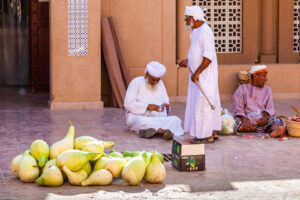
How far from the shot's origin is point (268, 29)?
44.5 ft

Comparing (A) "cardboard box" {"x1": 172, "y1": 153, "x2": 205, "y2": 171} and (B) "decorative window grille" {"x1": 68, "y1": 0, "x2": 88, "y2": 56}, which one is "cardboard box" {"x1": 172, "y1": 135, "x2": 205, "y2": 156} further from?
(B) "decorative window grille" {"x1": 68, "y1": 0, "x2": 88, "y2": 56}

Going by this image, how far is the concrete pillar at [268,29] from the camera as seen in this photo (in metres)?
13.5

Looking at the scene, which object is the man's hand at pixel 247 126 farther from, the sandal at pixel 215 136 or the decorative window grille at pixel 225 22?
the decorative window grille at pixel 225 22

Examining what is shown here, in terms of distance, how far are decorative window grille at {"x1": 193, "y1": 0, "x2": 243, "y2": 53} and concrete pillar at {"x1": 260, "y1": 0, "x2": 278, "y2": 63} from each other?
0.52 m

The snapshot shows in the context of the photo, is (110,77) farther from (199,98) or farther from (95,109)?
(199,98)

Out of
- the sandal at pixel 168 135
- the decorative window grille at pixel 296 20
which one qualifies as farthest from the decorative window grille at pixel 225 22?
the sandal at pixel 168 135

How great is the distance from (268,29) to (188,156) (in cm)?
829

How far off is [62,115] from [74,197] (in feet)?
17.3

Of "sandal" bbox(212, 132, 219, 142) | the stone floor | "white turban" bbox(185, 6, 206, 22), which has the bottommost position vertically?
the stone floor

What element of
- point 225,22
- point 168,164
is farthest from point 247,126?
point 225,22

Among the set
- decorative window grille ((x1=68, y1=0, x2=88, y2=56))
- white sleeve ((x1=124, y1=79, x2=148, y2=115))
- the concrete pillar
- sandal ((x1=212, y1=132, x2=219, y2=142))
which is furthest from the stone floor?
the concrete pillar

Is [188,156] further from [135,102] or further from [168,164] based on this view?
[135,102]

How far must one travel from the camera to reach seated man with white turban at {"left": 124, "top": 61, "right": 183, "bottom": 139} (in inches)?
318

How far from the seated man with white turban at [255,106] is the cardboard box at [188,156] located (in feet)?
8.20
